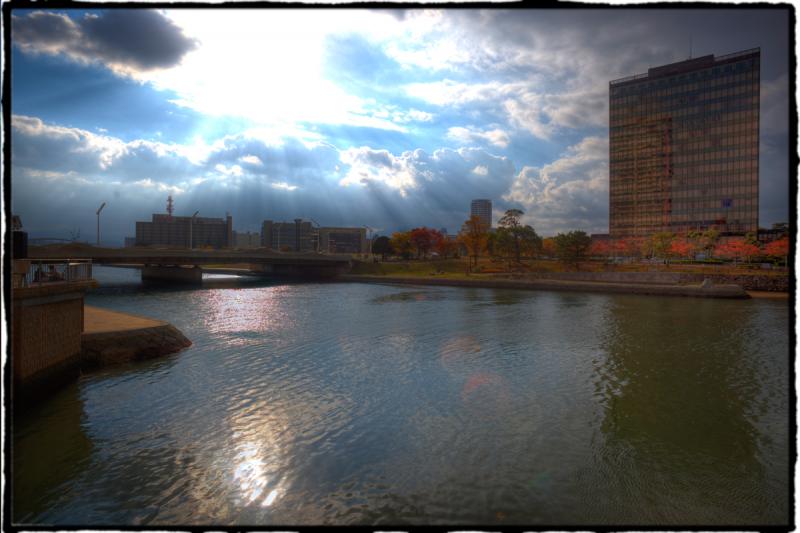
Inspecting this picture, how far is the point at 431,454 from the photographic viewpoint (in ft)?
36.3

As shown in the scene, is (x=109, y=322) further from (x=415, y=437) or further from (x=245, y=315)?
(x=415, y=437)

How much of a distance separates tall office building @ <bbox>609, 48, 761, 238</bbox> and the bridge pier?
379ft

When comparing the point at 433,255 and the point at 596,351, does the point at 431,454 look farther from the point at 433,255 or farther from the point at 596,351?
the point at 433,255

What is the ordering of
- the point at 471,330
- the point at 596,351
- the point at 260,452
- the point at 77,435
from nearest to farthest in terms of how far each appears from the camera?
the point at 260,452
the point at 77,435
the point at 596,351
the point at 471,330

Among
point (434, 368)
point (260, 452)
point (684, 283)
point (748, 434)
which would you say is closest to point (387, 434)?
point (260, 452)

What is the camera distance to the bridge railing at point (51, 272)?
13.4 meters

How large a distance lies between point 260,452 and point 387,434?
10.7 ft

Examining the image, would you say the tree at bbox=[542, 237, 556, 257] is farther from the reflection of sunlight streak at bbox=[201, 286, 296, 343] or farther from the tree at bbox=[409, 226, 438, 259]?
the reflection of sunlight streak at bbox=[201, 286, 296, 343]

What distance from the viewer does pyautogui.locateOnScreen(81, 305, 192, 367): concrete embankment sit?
18.2 meters

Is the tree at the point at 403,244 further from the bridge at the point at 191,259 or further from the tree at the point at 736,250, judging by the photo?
the tree at the point at 736,250

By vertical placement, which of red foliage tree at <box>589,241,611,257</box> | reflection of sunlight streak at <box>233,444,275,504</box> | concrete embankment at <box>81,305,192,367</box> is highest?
red foliage tree at <box>589,241,611,257</box>

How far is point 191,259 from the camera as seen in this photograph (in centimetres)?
7388

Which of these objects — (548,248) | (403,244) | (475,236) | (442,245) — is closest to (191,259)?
(475,236)

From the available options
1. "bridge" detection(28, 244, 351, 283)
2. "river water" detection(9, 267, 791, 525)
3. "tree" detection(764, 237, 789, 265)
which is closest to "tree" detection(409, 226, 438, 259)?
"bridge" detection(28, 244, 351, 283)
